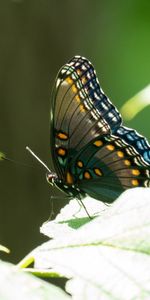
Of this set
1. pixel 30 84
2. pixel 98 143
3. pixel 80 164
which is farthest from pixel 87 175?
pixel 30 84

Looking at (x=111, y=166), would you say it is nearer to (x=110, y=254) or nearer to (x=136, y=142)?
(x=136, y=142)

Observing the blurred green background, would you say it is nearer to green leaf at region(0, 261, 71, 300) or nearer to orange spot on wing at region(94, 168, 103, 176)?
orange spot on wing at region(94, 168, 103, 176)

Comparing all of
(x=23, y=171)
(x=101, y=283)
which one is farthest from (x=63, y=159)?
(x=23, y=171)

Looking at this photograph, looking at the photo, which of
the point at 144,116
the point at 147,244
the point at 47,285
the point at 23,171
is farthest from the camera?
the point at 23,171

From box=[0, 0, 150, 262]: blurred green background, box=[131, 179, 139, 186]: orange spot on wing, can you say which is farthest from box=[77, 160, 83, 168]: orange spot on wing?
box=[0, 0, 150, 262]: blurred green background

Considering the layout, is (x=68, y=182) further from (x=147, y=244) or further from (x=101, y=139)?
(x=147, y=244)

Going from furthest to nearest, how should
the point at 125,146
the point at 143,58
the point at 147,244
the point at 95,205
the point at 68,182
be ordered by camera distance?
the point at 143,58
the point at 68,182
the point at 125,146
the point at 95,205
the point at 147,244

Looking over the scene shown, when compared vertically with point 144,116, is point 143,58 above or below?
above
